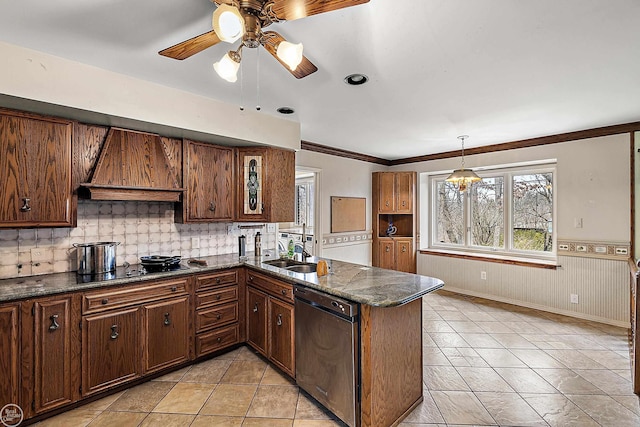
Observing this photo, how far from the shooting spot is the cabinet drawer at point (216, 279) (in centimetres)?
272

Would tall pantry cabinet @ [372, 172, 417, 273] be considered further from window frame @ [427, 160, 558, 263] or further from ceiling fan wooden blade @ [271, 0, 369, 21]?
ceiling fan wooden blade @ [271, 0, 369, 21]

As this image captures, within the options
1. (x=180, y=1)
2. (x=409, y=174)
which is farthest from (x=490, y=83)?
(x=409, y=174)

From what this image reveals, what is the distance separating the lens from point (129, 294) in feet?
7.59

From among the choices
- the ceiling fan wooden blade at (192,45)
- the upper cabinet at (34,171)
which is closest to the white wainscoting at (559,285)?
the ceiling fan wooden blade at (192,45)

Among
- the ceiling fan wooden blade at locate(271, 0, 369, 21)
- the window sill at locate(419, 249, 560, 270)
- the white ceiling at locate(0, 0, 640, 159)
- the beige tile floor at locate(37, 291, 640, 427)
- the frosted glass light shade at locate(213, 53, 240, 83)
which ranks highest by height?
the white ceiling at locate(0, 0, 640, 159)

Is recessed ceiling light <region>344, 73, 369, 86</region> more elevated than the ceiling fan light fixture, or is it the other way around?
recessed ceiling light <region>344, 73, 369, 86</region>

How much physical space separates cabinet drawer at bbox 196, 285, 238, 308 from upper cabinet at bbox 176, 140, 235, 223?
0.71 meters

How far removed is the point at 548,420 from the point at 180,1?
3280mm

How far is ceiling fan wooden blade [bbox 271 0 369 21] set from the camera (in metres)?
1.16

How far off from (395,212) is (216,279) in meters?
3.51

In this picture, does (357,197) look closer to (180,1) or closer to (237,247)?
(237,247)

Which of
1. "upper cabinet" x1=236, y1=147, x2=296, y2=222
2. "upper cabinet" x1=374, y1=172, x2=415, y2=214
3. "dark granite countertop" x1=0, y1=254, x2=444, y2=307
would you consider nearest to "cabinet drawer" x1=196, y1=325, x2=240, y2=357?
"dark granite countertop" x1=0, y1=254, x2=444, y2=307

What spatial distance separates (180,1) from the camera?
1.45 meters

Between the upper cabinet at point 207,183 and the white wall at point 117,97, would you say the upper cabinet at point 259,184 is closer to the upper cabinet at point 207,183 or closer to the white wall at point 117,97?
the upper cabinet at point 207,183
